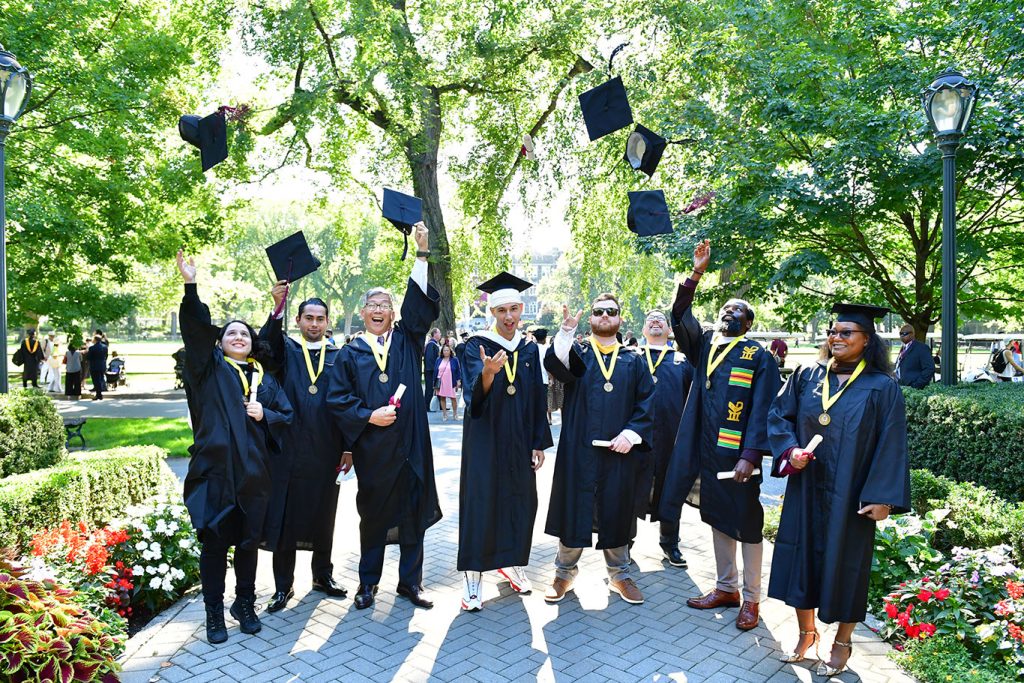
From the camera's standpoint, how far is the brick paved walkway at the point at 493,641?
4.41m

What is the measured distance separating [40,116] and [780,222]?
11.4m

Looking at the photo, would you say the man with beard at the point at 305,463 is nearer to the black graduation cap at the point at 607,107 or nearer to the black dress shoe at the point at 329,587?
the black dress shoe at the point at 329,587

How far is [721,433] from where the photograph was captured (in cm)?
535

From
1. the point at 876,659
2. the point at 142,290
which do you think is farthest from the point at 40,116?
the point at 142,290

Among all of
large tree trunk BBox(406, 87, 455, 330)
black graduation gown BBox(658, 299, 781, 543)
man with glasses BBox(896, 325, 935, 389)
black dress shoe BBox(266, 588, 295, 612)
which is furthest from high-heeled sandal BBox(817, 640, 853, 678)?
large tree trunk BBox(406, 87, 455, 330)

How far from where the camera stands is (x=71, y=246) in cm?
1327

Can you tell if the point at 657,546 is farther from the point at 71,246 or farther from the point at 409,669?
the point at 71,246

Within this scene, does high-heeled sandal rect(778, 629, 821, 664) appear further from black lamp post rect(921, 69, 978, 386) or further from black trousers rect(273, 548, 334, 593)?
black lamp post rect(921, 69, 978, 386)

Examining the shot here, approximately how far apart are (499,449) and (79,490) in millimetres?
3207

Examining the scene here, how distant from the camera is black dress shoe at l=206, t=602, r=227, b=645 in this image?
480 cm

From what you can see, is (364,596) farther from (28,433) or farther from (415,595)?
(28,433)

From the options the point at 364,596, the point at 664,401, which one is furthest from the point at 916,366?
the point at 364,596

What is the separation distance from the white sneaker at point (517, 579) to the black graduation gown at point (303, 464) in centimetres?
132

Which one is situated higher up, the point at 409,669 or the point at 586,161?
the point at 586,161
